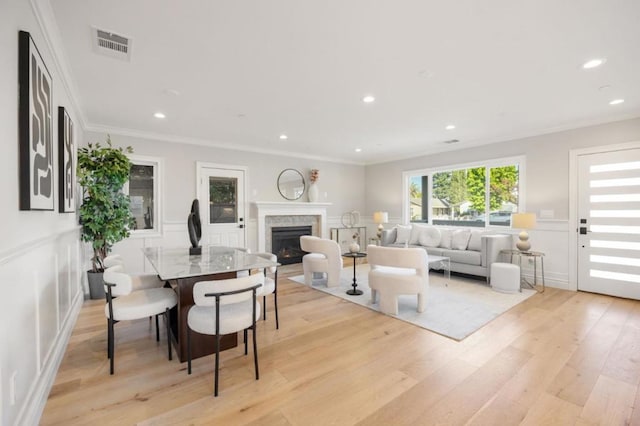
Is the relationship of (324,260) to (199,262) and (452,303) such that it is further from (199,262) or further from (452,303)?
(199,262)

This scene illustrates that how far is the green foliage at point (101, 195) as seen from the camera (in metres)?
3.75

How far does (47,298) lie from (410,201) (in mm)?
6404

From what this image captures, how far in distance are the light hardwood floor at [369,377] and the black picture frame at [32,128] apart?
1.33 metres

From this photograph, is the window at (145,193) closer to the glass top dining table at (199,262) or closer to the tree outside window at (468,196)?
the glass top dining table at (199,262)

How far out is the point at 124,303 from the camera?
2.34m

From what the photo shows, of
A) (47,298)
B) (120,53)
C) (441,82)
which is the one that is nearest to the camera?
(47,298)

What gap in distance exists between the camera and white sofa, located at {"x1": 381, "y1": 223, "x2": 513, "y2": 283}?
4820mm

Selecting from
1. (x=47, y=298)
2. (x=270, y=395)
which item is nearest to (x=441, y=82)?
(x=270, y=395)

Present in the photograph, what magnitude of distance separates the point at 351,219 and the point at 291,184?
2025mm

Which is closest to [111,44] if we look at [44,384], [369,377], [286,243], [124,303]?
[124,303]

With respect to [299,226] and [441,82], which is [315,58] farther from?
[299,226]

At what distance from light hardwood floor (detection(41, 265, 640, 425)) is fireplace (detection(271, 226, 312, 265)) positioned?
327cm

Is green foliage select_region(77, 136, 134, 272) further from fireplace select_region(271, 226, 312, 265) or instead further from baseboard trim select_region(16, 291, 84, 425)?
Answer: fireplace select_region(271, 226, 312, 265)

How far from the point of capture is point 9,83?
1465 millimetres
